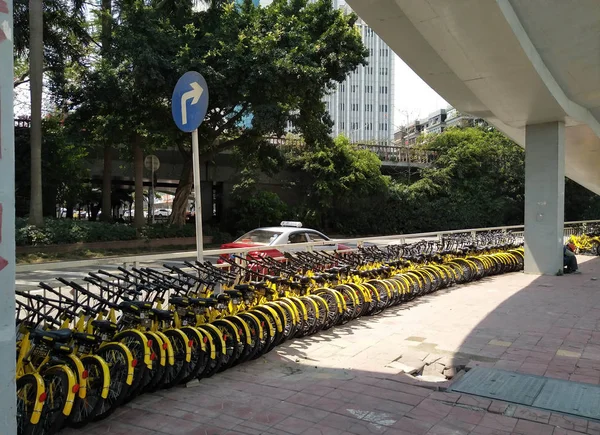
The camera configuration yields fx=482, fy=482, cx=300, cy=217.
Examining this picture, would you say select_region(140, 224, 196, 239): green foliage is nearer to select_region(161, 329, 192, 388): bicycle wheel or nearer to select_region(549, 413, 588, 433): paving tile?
select_region(161, 329, 192, 388): bicycle wheel

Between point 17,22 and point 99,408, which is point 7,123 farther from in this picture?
point 17,22

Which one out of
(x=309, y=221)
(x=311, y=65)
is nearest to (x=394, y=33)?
(x=311, y=65)

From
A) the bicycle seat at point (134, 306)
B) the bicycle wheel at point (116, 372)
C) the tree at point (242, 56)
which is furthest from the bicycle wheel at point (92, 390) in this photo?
the tree at point (242, 56)

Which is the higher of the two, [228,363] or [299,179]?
[299,179]

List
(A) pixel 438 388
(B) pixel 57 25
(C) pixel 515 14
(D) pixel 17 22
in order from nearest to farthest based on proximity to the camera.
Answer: (A) pixel 438 388 < (C) pixel 515 14 < (D) pixel 17 22 < (B) pixel 57 25

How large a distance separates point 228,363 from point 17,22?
15.4 metres

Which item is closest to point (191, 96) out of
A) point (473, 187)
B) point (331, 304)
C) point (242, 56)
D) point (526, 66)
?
point (331, 304)

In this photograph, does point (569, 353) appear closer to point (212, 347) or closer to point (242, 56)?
point (212, 347)

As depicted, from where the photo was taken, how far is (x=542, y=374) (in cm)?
432

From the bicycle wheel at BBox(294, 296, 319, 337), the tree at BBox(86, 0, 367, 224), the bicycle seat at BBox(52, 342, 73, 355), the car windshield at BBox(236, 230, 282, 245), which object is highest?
the tree at BBox(86, 0, 367, 224)

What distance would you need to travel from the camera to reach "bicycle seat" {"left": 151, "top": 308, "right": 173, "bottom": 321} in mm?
3770

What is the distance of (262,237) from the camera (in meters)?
9.48

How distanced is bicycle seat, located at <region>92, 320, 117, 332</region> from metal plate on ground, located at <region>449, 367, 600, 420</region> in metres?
2.69

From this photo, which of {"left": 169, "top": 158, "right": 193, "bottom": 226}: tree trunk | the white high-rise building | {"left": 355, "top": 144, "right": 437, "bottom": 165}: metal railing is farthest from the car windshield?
the white high-rise building
